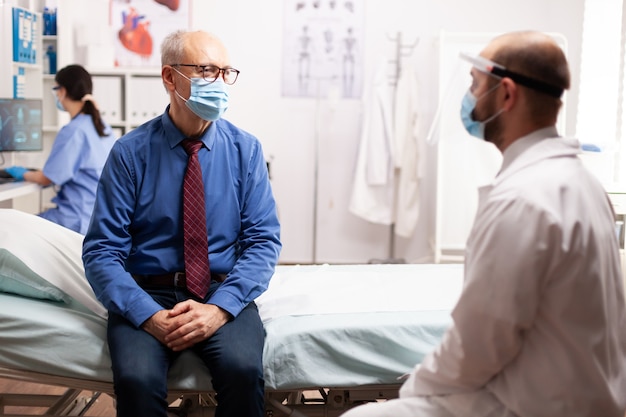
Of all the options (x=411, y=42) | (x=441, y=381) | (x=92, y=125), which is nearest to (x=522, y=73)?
(x=441, y=381)

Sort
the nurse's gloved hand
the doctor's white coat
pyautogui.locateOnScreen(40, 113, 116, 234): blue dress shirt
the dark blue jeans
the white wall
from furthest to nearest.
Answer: the white wall, the nurse's gloved hand, pyautogui.locateOnScreen(40, 113, 116, 234): blue dress shirt, the dark blue jeans, the doctor's white coat

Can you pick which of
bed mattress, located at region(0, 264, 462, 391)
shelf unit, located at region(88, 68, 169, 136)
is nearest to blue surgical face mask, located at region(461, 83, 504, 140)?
bed mattress, located at region(0, 264, 462, 391)

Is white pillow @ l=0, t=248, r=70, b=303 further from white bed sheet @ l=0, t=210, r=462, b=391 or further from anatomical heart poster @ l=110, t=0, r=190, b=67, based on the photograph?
anatomical heart poster @ l=110, t=0, r=190, b=67

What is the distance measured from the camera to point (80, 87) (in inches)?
146

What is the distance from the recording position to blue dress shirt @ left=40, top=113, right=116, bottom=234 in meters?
3.64

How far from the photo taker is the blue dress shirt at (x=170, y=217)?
199 centimetres

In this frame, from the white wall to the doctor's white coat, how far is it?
3.71 metres

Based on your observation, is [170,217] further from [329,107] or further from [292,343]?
[329,107]

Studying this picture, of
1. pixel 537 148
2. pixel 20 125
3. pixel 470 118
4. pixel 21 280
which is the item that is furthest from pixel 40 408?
pixel 537 148

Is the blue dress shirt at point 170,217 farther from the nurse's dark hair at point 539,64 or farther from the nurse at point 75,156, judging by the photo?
the nurse at point 75,156

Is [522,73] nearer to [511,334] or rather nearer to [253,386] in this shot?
[511,334]

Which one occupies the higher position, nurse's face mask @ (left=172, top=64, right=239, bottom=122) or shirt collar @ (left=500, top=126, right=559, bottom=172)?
nurse's face mask @ (left=172, top=64, right=239, bottom=122)

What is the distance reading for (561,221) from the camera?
127cm

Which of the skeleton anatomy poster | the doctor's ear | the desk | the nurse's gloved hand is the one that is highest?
the skeleton anatomy poster
